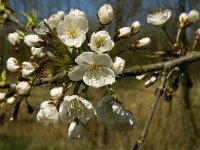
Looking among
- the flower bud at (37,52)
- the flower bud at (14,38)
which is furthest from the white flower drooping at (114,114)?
the flower bud at (14,38)

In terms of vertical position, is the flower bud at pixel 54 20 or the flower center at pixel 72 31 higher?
the flower bud at pixel 54 20

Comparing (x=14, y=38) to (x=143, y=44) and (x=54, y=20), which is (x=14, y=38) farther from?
(x=143, y=44)

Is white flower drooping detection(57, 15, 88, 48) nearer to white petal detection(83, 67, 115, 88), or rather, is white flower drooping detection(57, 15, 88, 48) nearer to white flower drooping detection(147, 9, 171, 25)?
white petal detection(83, 67, 115, 88)

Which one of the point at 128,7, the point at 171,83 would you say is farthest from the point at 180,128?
the point at 171,83

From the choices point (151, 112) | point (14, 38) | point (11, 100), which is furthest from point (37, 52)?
point (151, 112)

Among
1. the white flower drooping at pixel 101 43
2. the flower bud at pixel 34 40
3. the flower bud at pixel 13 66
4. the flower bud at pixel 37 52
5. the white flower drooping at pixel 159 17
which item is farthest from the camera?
the white flower drooping at pixel 159 17

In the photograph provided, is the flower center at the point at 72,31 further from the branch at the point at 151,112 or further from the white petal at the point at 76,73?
the branch at the point at 151,112
